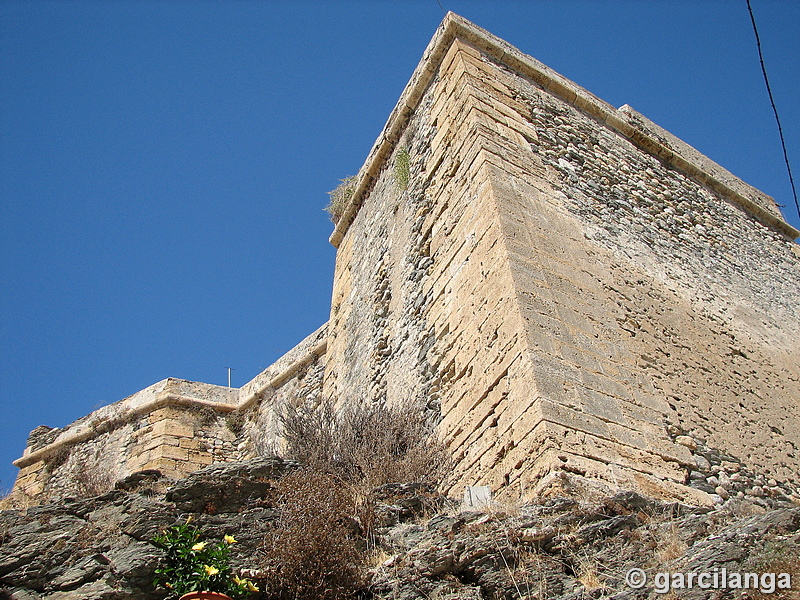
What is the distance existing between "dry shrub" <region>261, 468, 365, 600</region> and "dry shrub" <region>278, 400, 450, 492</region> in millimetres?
411

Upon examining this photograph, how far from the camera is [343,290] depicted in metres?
8.59

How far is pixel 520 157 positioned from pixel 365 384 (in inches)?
96.7

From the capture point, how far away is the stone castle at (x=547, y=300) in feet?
14.4

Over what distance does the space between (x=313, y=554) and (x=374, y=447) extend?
4.97ft

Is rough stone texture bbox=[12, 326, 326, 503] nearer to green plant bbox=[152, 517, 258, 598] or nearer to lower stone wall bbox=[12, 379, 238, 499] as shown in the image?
lower stone wall bbox=[12, 379, 238, 499]

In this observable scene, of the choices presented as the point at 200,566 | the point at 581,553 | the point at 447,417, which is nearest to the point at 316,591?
the point at 200,566

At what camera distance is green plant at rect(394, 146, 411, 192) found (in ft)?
24.6

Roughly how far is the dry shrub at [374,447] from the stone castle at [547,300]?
17 cm

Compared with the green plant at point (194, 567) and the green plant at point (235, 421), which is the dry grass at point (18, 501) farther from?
→ the green plant at point (194, 567)

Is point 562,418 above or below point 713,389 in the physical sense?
below

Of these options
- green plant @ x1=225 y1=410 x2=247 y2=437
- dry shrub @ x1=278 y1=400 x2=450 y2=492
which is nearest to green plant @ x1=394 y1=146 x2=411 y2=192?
dry shrub @ x1=278 y1=400 x2=450 y2=492

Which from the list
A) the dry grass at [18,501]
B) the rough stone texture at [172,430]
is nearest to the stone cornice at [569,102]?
the rough stone texture at [172,430]

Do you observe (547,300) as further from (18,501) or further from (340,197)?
(18,501)

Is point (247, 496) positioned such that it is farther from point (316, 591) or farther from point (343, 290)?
point (343, 290)
